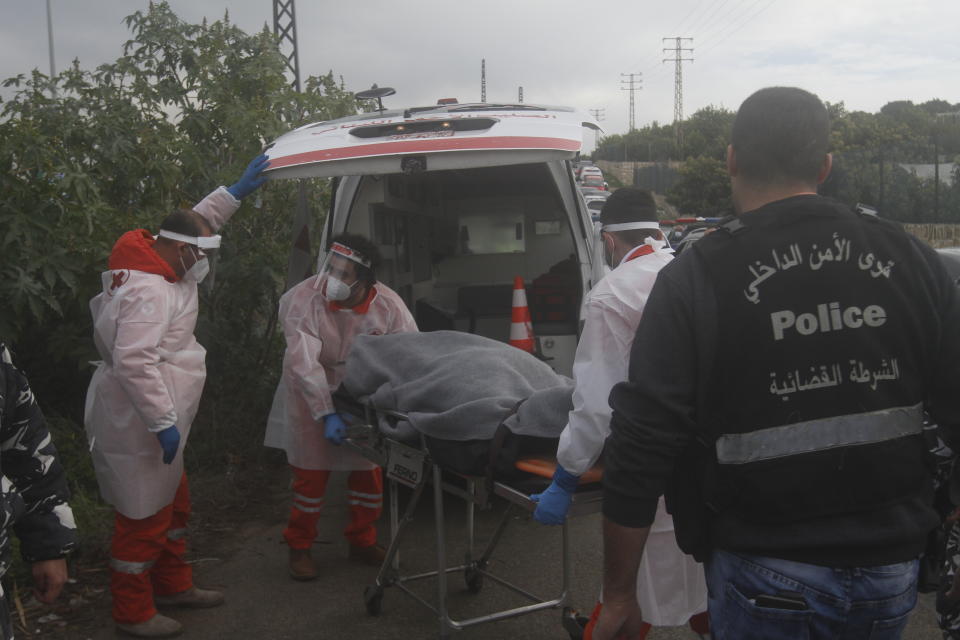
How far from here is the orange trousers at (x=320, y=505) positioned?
174 inches

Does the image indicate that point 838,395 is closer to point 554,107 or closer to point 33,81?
point 554,107

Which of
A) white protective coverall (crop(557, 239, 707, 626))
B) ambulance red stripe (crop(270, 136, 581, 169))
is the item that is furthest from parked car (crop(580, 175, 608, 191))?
white protective coverall (crop(557, 239, 707, 626))

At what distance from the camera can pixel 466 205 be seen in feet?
24.6

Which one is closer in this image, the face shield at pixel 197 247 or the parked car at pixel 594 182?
the face shield at pixel 197 247

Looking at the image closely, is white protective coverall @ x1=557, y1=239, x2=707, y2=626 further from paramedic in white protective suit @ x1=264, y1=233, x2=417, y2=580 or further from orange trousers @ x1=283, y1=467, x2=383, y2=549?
orange trousers @ x1=283, y1=467, x2=383, y2=549

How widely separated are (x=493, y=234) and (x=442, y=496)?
3792 millimetres

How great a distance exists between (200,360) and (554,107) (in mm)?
2238

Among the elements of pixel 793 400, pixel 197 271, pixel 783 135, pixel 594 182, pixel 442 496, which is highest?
pixel 594 182

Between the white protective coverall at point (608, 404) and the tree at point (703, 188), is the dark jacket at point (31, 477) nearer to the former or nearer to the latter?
the white protective coverall at point (608, 404)

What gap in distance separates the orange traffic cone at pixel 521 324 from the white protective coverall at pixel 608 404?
241 cm

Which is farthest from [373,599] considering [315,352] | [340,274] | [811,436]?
[811,436]

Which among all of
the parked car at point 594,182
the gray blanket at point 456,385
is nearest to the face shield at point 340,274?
the gray blanket at point 456,385

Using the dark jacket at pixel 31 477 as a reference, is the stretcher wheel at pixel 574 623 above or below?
below

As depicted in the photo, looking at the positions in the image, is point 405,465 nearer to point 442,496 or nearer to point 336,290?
point 442,496
